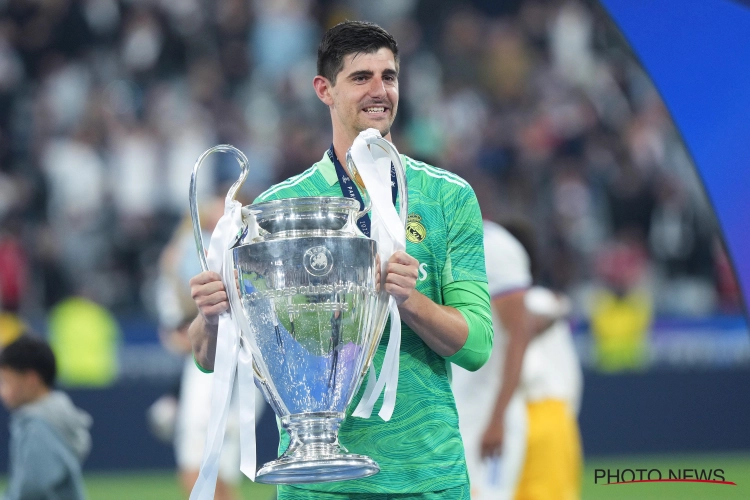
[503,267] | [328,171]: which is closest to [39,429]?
[503,267]

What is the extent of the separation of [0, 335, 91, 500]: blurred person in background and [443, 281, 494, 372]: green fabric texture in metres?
2.54

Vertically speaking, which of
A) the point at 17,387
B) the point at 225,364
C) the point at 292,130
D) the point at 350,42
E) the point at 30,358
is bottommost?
the point at 225,364

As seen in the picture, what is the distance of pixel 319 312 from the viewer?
2758 millimetres

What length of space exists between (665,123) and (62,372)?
708 centimetres

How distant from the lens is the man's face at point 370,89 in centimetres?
296

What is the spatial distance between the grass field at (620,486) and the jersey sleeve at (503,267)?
12.4 feet

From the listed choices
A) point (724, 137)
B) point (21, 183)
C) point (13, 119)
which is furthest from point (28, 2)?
point (724, 137)

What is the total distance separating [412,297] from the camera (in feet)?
8.93

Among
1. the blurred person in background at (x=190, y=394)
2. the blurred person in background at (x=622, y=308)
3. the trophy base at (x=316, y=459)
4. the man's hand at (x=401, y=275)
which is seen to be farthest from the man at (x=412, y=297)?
the blurred person in background at (x=622, y=308)

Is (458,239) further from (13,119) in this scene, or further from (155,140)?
(13,119)

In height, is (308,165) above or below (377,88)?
above

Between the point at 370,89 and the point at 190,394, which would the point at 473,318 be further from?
the point at 190,394

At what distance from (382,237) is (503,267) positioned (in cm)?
266

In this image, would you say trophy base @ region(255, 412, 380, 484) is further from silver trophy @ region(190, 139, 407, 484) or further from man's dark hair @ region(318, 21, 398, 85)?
man's dark hair @ region(318, 21, 398, 85)
